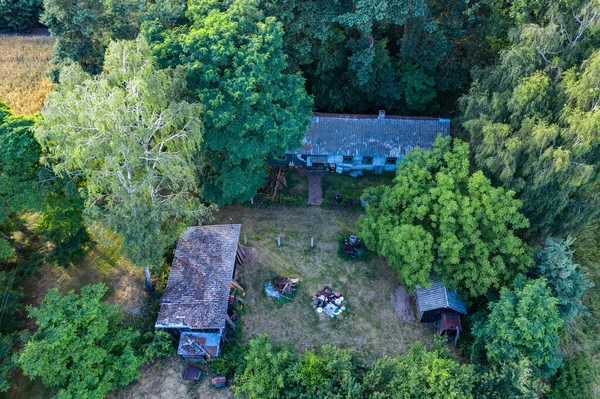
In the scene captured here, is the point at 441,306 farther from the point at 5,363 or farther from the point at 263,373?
the point at 5,363

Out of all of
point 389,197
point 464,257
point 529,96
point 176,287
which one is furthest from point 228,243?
point 529,96

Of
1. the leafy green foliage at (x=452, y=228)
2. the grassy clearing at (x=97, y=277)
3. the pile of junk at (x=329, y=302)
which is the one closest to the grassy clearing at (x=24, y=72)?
the grassy clearing at (x=97, y=277)

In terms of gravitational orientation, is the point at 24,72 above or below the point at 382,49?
below

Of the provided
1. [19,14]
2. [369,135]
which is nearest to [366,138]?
[369,135]

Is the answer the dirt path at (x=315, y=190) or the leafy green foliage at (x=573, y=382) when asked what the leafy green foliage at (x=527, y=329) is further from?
the dirt path at (x=315, y=190)

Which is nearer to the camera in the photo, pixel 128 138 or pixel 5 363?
pixel 128 138

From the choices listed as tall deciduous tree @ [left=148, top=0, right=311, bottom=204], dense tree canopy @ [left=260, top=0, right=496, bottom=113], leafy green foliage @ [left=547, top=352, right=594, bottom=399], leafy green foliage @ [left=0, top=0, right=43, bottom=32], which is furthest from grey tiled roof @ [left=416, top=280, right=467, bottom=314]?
leafy green foliage @ [left=0, top=0, right=43, bottom=32]

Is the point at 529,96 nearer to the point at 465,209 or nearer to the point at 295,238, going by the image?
the point at 465,209
